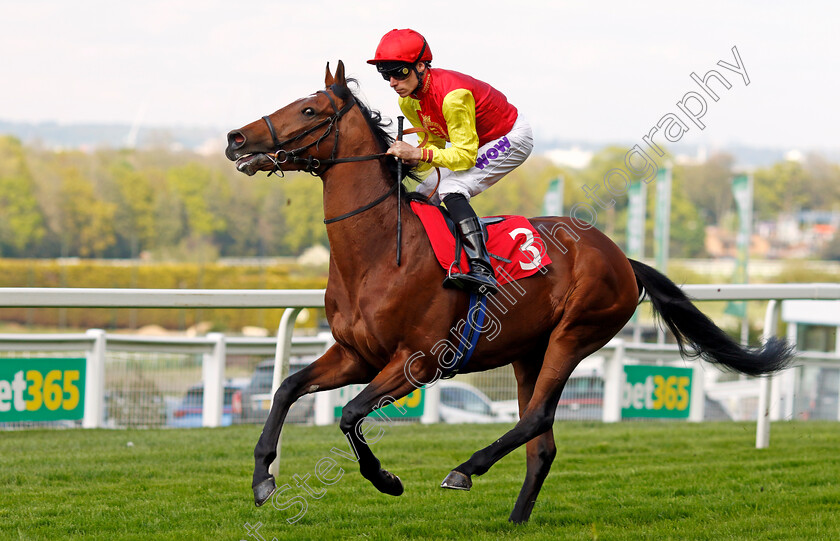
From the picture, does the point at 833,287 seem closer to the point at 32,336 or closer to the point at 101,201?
the point at 32,336

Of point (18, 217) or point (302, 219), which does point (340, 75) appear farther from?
point (302, 219)

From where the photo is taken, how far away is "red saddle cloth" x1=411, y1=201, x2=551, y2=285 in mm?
3760

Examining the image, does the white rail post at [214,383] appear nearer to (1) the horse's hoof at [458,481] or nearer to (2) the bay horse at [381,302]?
(2) the bay horse at [381,302]

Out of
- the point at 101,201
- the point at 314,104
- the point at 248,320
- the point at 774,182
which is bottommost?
the point at 248,320

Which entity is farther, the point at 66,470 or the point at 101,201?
the point at 101,201

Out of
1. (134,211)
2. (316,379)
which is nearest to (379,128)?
(316,379)

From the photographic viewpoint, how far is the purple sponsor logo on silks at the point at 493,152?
411cm

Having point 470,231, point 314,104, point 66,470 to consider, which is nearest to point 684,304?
point 470,231

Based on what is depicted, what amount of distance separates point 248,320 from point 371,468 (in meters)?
45.0

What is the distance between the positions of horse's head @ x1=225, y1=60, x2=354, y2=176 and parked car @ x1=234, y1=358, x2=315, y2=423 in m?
4.40

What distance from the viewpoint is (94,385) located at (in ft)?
23.1

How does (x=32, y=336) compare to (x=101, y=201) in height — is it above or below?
below

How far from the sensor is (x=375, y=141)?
383 centimetres

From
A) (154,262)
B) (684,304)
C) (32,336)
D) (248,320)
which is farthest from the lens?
(154,262)
